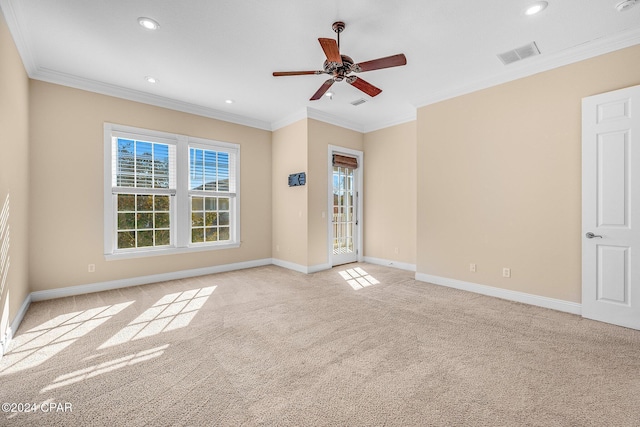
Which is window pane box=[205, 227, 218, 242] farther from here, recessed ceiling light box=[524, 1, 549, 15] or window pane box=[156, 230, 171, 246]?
recessed ceiling light box=[524, 1, 549, 15]

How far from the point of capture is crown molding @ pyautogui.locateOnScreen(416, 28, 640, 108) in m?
2.95

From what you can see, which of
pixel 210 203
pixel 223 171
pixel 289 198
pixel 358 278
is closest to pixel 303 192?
pixel 289 198

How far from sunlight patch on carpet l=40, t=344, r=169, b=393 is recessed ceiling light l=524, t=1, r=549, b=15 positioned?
4345mm

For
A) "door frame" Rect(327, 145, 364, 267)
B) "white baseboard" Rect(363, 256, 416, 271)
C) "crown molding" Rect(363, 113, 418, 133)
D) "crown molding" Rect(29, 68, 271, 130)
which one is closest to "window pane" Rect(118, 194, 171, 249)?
"crown molding" Rect(29, 68, 271, 130)

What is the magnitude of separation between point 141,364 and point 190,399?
70cm

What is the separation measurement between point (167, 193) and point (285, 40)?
123 inches

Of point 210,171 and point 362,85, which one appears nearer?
point 362,85

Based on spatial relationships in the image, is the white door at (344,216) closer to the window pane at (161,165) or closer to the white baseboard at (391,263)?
the white baseboard at (391,263)

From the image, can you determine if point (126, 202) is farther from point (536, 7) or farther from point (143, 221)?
point (536, 7)

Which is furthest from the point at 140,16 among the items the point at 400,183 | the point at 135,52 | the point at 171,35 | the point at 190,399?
the point at 400,183

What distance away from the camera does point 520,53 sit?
3.28 meters

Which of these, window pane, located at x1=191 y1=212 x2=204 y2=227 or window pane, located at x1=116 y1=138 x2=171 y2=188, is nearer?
window pane, located at x1=116 y1=138 x2=171 y2=188

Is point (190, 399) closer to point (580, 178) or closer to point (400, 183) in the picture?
point (580, 178)

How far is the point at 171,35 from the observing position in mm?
2951
